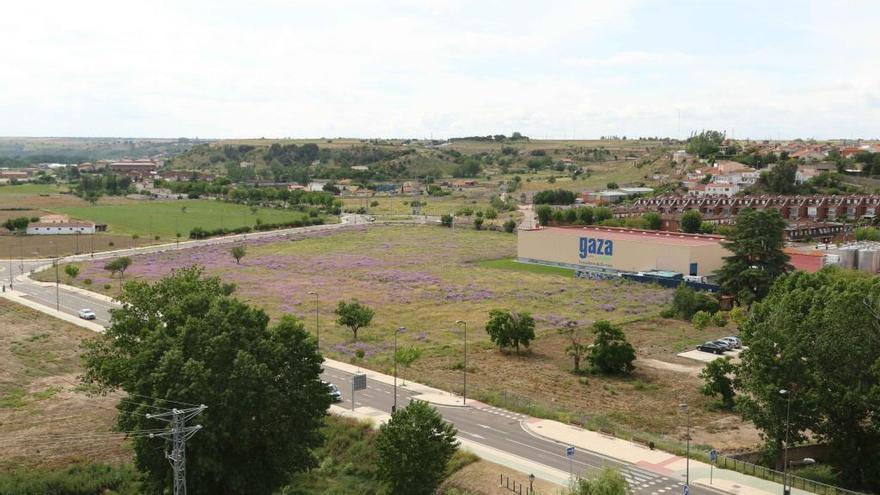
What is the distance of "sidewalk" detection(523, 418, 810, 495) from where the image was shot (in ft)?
108

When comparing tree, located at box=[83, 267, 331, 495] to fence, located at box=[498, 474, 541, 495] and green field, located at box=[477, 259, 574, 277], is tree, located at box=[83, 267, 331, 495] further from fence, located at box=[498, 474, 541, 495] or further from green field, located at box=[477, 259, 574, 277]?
green field, located at box=[477, 259, 574, 277]

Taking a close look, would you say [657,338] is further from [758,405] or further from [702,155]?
[702,155]

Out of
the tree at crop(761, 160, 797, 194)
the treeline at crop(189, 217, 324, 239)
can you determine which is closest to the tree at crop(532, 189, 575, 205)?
the tree at crop(761, 160, 797, 194)

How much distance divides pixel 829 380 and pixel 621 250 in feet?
187

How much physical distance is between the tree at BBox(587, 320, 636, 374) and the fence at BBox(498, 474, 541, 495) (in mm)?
19715

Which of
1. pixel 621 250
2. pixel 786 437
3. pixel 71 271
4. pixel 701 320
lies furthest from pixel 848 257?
pixel 71 271

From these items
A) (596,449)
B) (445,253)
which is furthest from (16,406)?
(445,253)

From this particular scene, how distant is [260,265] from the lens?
98.3 m

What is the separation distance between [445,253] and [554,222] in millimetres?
26787

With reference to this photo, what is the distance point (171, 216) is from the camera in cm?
15400

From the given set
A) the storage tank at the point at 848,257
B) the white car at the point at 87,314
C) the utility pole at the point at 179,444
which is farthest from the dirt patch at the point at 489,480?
the storage tank at the point at 848,257

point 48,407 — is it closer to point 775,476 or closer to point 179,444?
point 179,444

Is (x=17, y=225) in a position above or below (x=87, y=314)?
above

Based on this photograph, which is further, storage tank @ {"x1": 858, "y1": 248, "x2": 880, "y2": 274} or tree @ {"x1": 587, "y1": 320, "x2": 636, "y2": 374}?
storage tank @ {"x1": 858, "y1": 248, "x2": 880, "y2": 274}
